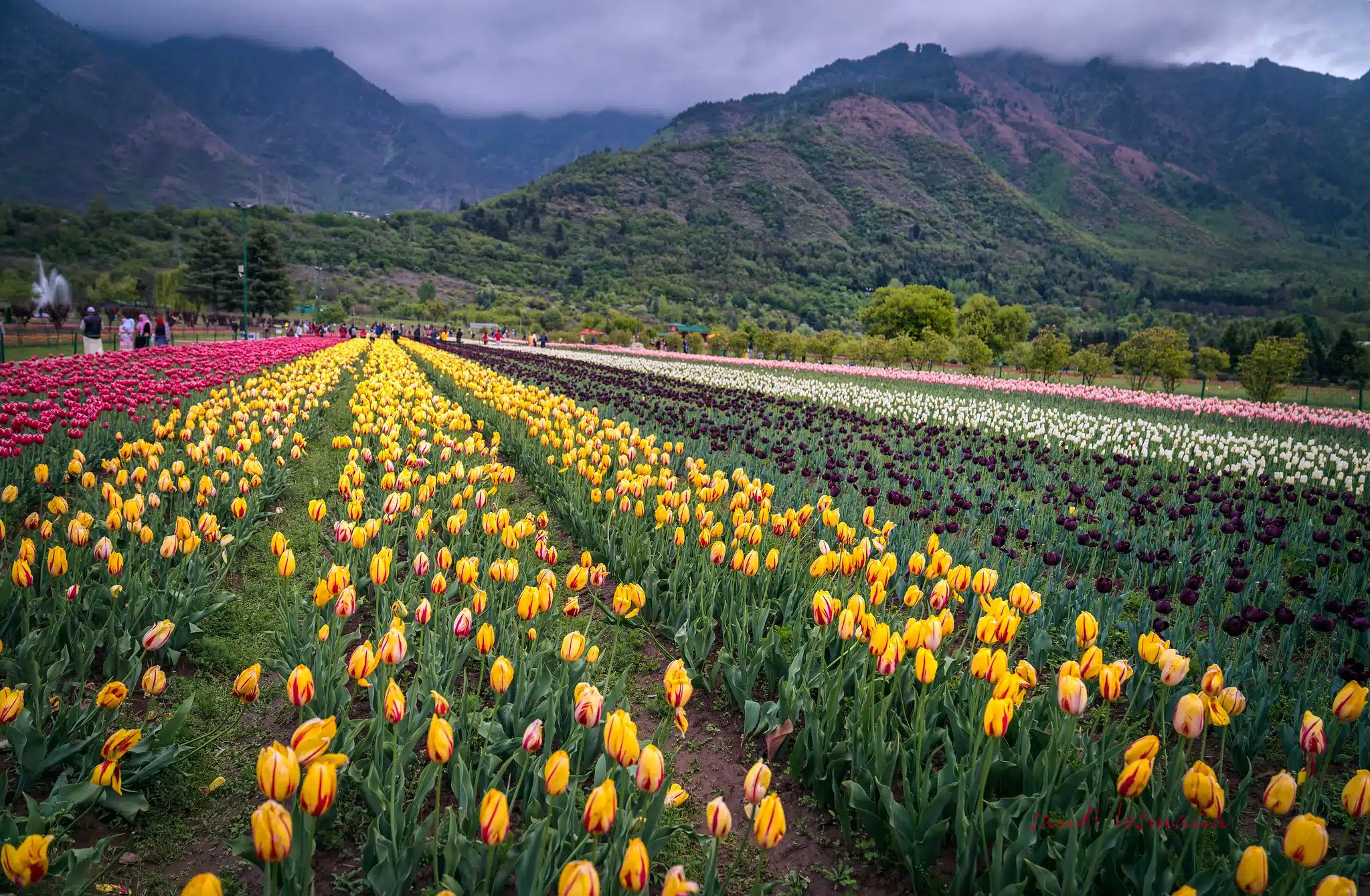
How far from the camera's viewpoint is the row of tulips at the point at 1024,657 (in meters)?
2.33

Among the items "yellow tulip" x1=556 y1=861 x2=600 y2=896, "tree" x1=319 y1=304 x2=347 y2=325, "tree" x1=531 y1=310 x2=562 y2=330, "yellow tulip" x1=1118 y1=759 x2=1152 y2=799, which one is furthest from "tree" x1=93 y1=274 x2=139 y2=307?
"yellow tulip" x1=1118 y1=759 x2=1152 y2=799

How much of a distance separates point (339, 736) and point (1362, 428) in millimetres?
20084

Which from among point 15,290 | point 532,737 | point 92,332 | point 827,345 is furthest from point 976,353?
point 15,290

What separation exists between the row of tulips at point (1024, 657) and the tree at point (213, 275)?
268 feet

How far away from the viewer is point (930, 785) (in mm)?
2707

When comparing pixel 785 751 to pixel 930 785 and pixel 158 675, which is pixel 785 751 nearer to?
pixel 930 785

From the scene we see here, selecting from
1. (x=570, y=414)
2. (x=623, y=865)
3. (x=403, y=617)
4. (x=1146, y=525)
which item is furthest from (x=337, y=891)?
(x=1146, y=525)

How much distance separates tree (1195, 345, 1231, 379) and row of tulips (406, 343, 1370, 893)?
57.5 m

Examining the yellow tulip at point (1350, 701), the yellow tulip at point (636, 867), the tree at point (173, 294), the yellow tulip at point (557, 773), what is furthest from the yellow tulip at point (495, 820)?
the tree at point (173, 294)

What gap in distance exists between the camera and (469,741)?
3160mm

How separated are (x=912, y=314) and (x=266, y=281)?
218ft

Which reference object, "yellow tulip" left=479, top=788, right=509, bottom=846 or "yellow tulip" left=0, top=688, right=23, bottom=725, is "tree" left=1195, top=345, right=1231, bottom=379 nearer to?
"yellow tulip" left=479, top=788, right=509, bottom=846

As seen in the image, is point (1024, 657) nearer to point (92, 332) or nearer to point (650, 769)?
point (650, 769)

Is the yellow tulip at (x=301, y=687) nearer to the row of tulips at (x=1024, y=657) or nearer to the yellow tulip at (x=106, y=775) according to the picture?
the yellow tulip at (x=106, y=775)
